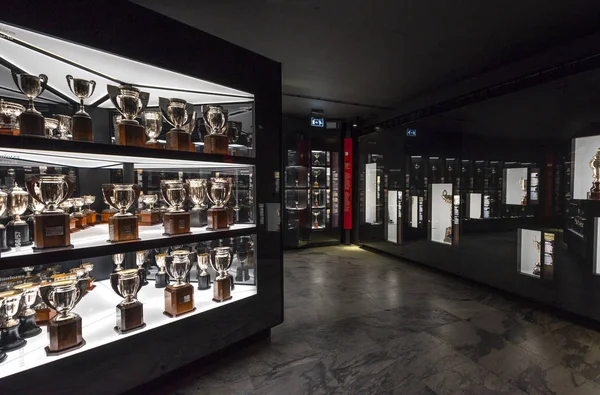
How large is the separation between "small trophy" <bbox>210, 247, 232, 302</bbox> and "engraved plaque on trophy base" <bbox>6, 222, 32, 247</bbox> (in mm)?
1177

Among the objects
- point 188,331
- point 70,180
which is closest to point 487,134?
point 188,331

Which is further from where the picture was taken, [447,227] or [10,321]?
[447,227]

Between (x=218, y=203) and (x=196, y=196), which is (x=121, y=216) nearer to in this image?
(x=196, y=196)

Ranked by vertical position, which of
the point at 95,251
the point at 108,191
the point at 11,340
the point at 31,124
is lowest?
the point at 11,340

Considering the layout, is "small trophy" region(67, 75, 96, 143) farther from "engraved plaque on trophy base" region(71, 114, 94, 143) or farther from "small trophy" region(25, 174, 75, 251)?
"small trophy" region(25, 174, 75, 251)

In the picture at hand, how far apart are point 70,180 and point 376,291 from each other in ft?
12.1

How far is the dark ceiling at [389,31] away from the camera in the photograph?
2.63m

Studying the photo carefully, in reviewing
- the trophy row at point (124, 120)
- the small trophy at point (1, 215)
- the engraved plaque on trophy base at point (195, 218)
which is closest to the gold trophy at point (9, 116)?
the trophy row at point (124, 120)

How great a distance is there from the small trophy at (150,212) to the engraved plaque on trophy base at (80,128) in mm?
872

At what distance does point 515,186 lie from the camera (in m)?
3.79

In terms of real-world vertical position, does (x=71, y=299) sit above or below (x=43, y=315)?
above

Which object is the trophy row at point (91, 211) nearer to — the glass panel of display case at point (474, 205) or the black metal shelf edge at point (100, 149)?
the black metal shelf edge at point (100, 149)

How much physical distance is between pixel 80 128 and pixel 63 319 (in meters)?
1.11

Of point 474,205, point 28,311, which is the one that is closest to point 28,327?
point 28,311
